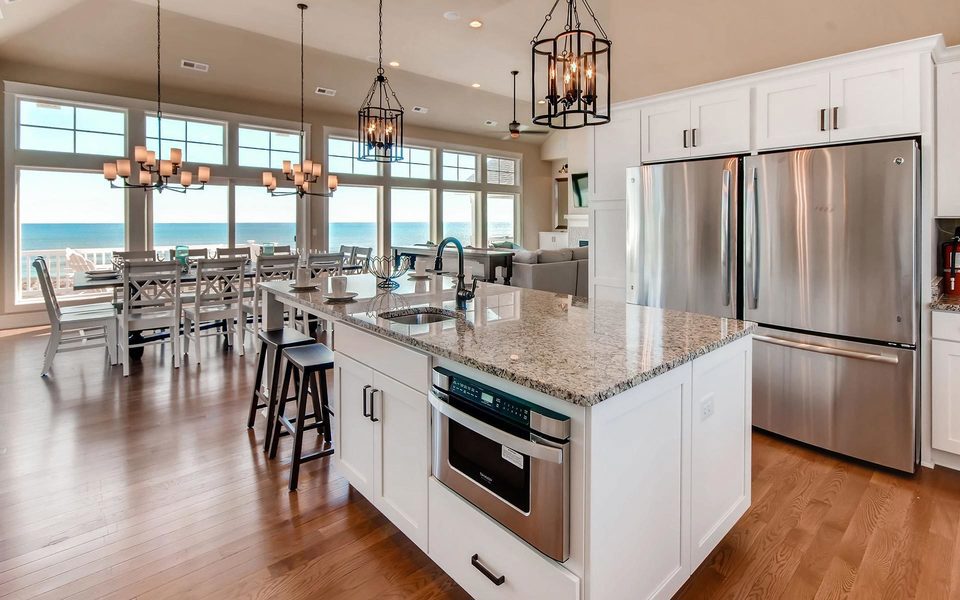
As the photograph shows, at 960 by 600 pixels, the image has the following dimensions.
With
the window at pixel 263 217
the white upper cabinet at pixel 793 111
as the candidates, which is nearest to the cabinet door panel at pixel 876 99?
the white upper cabinet at pixel 793 111

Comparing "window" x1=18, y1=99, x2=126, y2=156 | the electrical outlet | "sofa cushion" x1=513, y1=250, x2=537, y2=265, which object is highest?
"window" x1=18, y1=99, x2=126, y2=156

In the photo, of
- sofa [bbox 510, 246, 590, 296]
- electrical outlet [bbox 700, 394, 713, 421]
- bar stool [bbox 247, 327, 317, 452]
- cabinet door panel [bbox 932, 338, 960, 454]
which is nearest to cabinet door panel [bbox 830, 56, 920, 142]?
cabinet door panel [bbox 932, 338, 960, 454]

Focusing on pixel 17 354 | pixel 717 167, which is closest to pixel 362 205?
pixel 17 354

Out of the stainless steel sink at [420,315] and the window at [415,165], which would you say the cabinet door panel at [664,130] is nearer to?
the stainless steel sink at [420,315]

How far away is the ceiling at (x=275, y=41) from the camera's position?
5781mm

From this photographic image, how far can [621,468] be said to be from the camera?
1.42m

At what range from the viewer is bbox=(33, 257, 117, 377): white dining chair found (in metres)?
4.34

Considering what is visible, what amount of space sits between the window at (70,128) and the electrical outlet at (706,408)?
27.5ft

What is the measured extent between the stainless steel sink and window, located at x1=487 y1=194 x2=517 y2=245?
9839mm

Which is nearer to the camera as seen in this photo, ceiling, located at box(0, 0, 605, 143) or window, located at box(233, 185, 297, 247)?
ceiling, located at box(0, 0, 605, 143)

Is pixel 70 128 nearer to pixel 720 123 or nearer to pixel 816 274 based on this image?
pixel 720 123

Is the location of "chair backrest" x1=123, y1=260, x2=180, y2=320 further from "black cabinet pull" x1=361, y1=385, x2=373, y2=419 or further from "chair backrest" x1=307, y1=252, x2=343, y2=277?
"black cabinet pull" x1=361, y1=385, x2=373, y2=419

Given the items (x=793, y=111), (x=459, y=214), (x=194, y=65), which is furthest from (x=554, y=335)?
(x=459, y=214)

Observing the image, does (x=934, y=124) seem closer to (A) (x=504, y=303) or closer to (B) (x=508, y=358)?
(A) (x=504, y=303)
